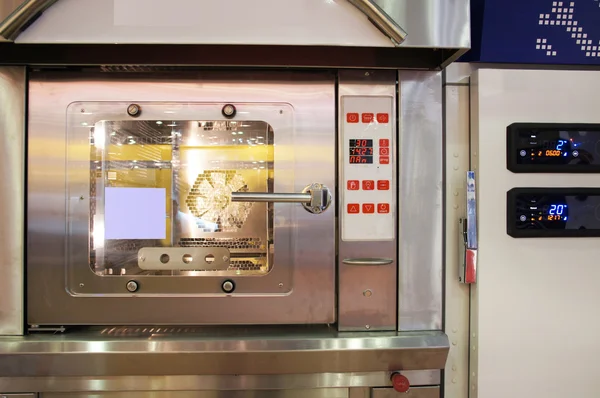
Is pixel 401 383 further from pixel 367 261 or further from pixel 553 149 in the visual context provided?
pixel 553 149

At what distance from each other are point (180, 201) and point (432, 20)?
94 centimetres

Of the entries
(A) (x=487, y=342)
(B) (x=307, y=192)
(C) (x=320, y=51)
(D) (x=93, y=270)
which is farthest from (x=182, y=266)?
(A) (x=487, y=342)

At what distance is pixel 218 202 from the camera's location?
1.12 m

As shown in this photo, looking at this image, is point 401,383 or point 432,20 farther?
point 401,383

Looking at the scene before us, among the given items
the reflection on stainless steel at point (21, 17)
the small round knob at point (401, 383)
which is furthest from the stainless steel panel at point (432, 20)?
the small round knob at point (401, 383)

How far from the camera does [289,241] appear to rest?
110 cm

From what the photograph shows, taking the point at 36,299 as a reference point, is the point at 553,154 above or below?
above

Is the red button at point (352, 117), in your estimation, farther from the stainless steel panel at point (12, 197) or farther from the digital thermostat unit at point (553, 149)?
the stainless steel panel at point (12, 197)

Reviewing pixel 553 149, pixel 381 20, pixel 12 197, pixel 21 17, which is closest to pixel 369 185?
pixel 381 20

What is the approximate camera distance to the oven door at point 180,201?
109 cm

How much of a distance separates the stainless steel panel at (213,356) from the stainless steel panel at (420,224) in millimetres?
106

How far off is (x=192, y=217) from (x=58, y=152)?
49cm

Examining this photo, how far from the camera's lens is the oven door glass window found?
110 cm

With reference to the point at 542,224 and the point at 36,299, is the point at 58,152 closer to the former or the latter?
the point at 36,299
